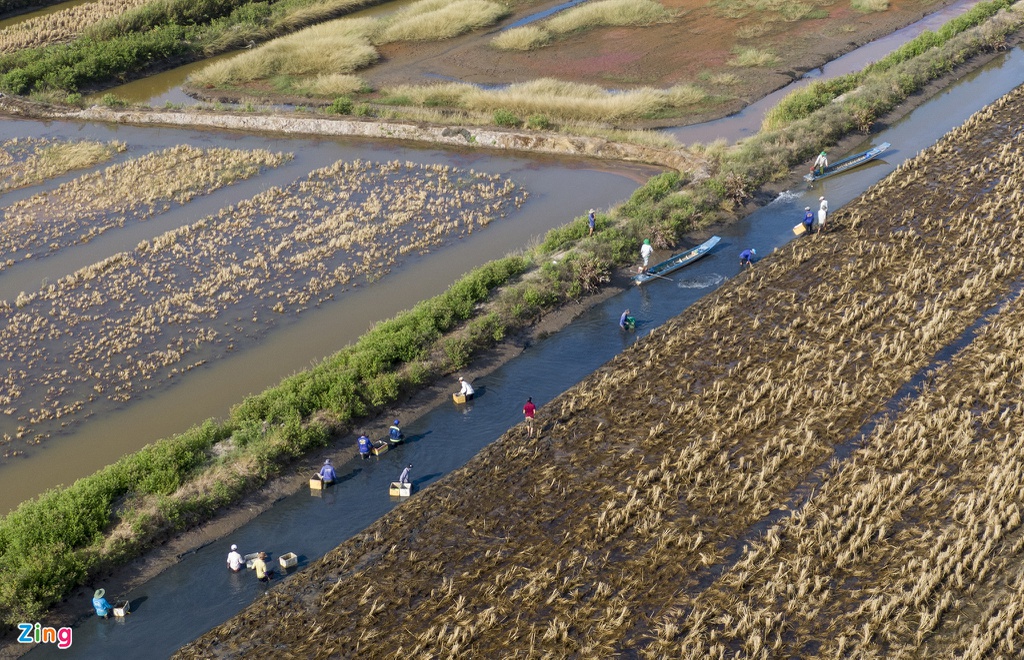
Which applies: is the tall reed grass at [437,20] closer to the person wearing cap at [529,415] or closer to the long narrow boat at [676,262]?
the long narrow boat at [676,262]

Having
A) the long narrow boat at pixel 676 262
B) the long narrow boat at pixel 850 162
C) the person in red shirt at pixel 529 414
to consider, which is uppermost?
the long narrow boat at pixel 850 162

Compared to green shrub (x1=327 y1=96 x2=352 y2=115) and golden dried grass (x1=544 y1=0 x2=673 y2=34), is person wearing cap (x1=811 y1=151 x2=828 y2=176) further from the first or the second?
golden dried grass (x1=544 y1=0 x2=673 y2=34)

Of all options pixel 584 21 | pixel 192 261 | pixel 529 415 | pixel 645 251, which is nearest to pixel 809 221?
pixel 645 251

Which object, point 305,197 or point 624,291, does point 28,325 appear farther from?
point 624,291

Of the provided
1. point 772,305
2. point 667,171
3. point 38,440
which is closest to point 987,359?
point 772,305

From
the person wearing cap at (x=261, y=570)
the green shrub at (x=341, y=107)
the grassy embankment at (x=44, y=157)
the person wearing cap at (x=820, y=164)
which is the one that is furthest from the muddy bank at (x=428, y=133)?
the person wearing cap at (x=261, y=570)
